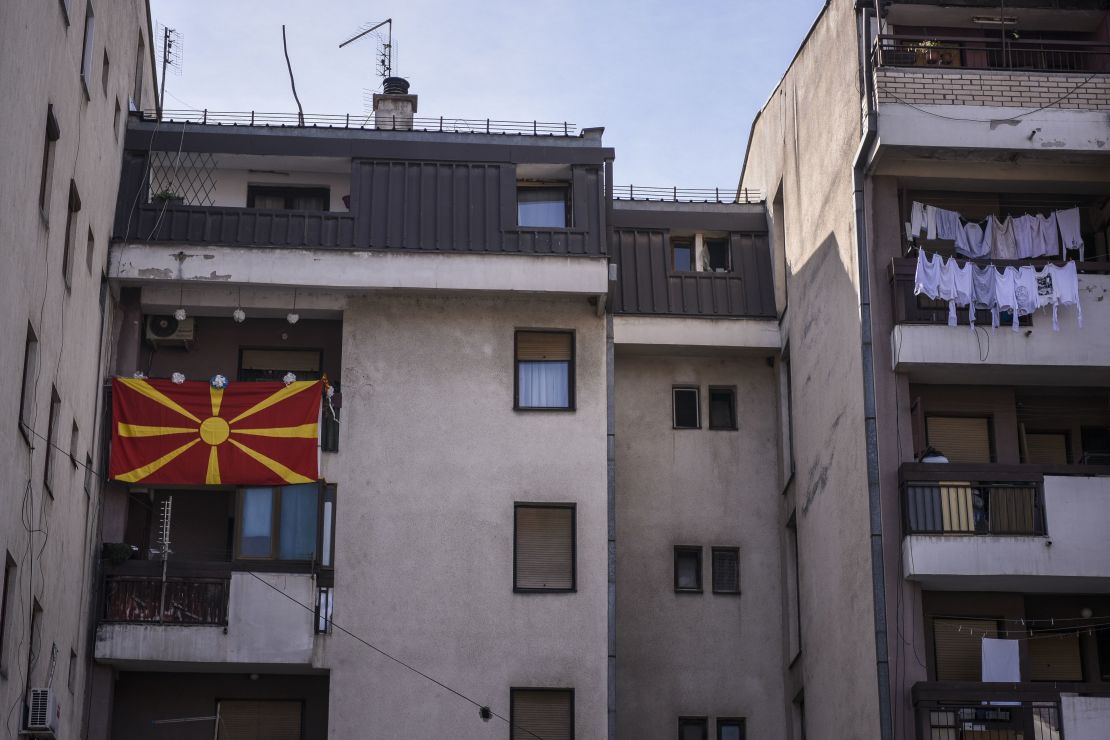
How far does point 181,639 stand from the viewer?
30.8 meters

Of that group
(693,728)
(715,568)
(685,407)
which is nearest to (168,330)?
(685,407)

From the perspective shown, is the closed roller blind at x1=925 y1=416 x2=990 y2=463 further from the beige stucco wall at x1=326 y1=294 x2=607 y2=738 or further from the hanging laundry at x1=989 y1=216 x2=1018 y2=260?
the beige stucco wall at x1=326 y1=294 x2=607 y2=738

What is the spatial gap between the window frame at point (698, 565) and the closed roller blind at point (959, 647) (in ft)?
17.7

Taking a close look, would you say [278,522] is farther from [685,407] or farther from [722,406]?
[722,406]

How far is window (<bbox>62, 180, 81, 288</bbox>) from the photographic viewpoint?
28.2 metres

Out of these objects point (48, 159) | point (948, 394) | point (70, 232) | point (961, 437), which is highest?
point (48, 159)

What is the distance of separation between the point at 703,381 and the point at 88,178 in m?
13.7

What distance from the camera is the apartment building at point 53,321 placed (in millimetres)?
23625

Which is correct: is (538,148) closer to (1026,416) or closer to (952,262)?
(952,262)

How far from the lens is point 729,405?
119ft

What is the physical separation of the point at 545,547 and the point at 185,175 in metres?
10.7

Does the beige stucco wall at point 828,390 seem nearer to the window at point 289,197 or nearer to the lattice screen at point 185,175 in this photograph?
the window at point 289,197

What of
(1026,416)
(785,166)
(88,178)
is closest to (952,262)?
(1026,416)

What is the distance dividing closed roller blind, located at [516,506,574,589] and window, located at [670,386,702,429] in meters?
4.54
